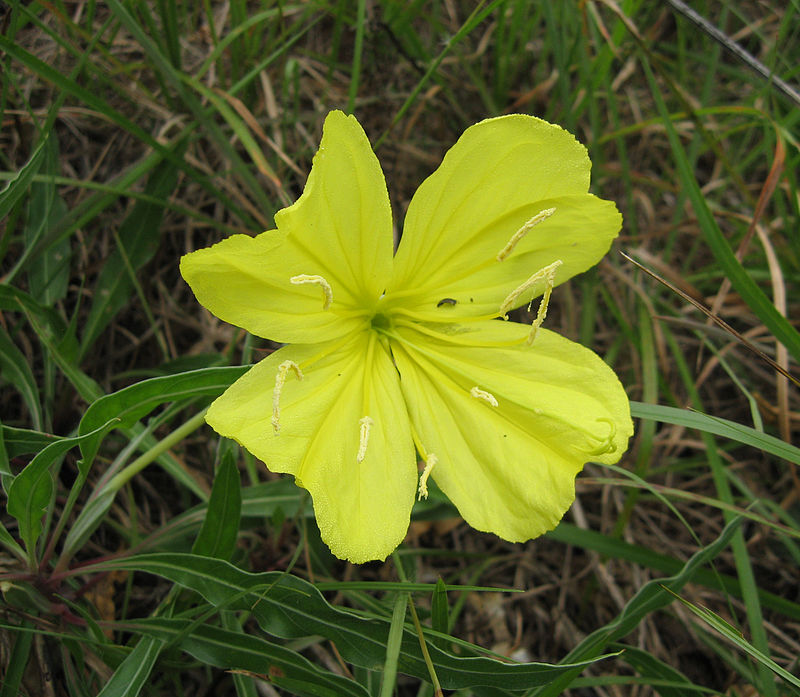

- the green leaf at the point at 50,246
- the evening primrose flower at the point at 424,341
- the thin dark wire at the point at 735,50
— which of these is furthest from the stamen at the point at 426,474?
the thin dark wire at the point at 735,50

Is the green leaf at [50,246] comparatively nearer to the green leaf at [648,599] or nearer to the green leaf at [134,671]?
the green leaf at [134,671]

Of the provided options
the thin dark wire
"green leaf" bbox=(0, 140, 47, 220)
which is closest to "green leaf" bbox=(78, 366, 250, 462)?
"green leaf" bbox=(0, 140, 47, 220)

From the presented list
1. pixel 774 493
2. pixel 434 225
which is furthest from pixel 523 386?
pixel 774 493

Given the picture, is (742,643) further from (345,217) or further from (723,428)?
(345,217)

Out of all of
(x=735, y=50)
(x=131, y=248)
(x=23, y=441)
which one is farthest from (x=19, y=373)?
(x=735, y=50)

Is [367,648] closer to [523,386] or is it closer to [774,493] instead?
[523,386]

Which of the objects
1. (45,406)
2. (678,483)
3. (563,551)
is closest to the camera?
(45,406)
